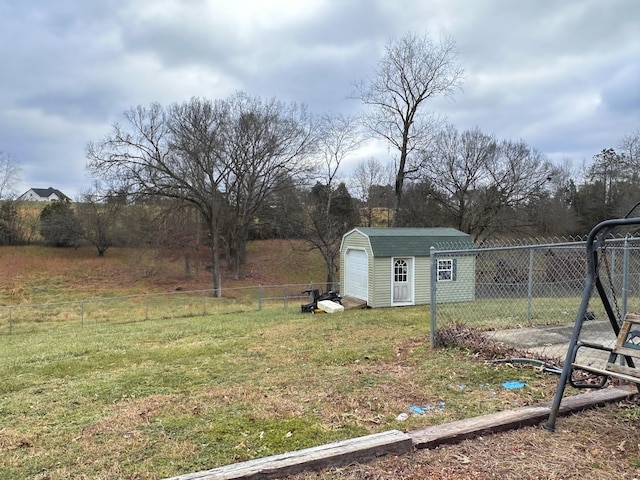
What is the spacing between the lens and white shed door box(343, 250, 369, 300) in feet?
51.3

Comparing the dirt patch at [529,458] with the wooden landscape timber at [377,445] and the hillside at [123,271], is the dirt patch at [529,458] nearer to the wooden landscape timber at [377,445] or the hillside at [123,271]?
the wooden landscape timber at [377,445]

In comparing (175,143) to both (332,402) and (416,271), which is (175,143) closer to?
(416,271)

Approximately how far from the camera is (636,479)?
7.78 ft

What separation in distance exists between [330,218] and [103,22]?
17518 millimetres

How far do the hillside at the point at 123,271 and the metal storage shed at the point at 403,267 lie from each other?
436 inches

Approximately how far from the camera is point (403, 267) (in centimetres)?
1578

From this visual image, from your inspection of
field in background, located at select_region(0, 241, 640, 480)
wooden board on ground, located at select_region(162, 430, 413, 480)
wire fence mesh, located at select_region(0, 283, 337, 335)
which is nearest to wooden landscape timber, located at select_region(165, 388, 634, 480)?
wooden board on ground, located at select_region(162, 430, 413, 480)

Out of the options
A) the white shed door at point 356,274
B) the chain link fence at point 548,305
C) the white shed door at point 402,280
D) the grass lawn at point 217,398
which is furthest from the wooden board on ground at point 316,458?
the white shed door at point 402,280

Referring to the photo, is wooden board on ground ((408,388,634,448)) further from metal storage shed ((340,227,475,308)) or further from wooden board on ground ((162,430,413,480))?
metal storage shed ((340,227,475,308))

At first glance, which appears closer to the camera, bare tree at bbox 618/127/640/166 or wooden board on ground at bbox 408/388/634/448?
wooden board on ground at bbox 408/388/634/448

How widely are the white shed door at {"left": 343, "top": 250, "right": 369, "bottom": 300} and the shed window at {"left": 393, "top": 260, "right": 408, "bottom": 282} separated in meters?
1.13

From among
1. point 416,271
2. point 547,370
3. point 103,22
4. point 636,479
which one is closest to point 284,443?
point 636,479

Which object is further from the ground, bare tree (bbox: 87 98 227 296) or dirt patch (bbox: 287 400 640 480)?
bare tree (bbox: 87 98 227 296)

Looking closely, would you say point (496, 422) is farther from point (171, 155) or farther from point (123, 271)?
point (123, 271)
